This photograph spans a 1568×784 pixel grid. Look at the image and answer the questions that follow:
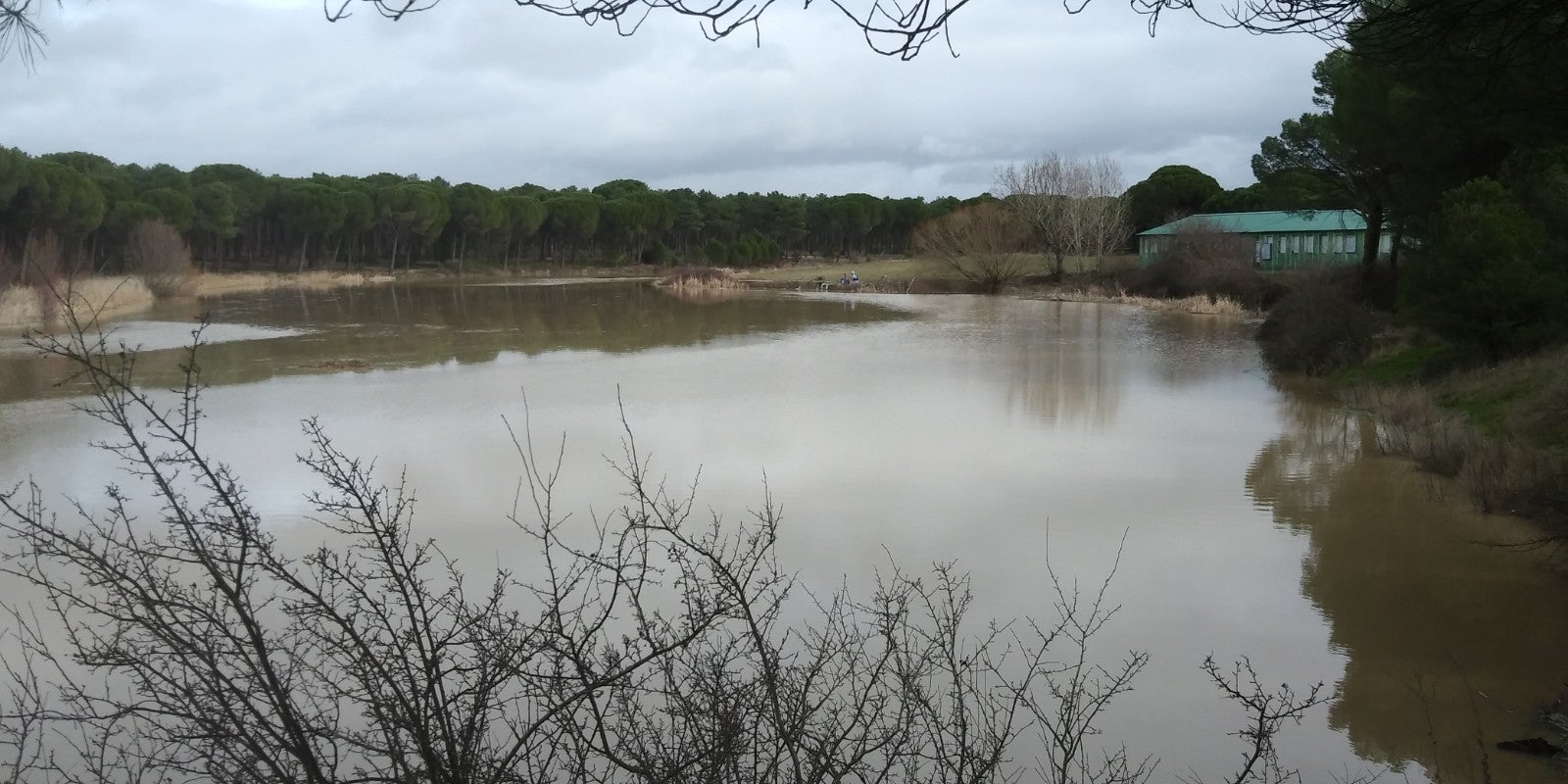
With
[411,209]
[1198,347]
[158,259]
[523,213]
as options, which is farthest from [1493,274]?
[523,213]

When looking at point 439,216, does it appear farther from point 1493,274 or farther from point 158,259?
point 1493,274

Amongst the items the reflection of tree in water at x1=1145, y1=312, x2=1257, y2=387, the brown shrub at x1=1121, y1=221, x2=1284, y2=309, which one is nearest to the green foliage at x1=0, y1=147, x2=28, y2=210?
the reflection of tree in water at x1=1145, y1=312, x2=1257, y2=387

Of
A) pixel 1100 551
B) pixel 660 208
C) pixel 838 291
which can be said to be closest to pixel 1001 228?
pixel 838 291

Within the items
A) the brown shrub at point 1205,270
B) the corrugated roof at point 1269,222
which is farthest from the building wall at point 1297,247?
the brown shrub at point 1205,270

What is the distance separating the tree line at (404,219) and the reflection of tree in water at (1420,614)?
24461mm

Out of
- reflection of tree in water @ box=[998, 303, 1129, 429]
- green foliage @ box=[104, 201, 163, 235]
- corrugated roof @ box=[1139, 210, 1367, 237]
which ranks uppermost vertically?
green foliage @ box=[104, 201, 163, 235]

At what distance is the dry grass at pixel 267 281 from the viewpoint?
34.5 meters

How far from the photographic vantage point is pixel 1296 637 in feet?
19.7

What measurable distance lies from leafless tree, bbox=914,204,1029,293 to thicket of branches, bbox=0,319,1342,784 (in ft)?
93.9

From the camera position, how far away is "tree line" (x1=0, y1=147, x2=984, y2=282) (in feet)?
90.9

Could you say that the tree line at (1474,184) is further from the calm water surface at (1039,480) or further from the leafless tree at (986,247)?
the leafless tree at (986,247)

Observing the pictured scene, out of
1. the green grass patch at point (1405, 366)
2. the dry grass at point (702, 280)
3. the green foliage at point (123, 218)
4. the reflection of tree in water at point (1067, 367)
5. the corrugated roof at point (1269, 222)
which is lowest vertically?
the reflection of tree in water at point (1067, 367)

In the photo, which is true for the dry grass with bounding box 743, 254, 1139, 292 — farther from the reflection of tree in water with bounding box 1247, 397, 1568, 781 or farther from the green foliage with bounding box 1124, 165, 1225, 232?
the reflection of tree in water with bounding box 1247, 397, 1568, 781

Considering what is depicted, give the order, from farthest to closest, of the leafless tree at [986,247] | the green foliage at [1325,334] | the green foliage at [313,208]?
the green foliage at [313,208] < the leafless tree at [986,247] < the green foliage at [1325,334]
